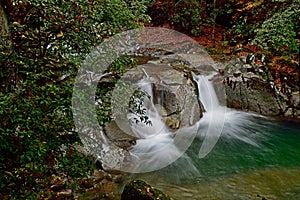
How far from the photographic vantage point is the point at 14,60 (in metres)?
2.82

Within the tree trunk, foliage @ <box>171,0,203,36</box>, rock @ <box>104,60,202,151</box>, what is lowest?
rock @ <box>104,60,202,151</box>

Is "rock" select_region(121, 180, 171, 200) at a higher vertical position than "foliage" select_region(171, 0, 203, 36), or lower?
lower

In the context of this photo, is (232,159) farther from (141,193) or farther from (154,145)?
(141,193)

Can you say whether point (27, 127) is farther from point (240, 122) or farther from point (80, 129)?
point (240, 122)

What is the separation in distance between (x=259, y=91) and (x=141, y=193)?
5598mm

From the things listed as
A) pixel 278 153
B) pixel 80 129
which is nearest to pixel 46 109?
pixel 80 129

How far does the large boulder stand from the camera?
781cm

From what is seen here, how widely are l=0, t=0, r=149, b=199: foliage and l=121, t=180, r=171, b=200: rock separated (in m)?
0.93

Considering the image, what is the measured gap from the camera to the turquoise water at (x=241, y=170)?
4551mm

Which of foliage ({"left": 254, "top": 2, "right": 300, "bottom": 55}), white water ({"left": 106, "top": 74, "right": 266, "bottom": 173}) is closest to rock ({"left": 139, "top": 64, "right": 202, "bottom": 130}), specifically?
white water ({"left": 106, "top": 74, "right": 266, "bottom": 173})

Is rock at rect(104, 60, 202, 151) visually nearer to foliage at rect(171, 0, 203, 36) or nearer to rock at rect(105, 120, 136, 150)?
rock at rect(105, 120, 136, 150)

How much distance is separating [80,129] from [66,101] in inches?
19.6

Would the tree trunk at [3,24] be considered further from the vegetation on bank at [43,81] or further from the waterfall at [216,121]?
the waterfall at [216,121]

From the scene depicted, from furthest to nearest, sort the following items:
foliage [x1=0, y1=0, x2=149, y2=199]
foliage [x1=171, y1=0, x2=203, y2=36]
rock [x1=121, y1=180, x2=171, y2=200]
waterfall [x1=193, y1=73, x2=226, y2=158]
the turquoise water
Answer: foliage [x1=171, y1=0, x2=203, y2=36]
waterfall [x1=193, y1=73, x2=226, y2=158]
the turquoise water
rock [x1=121, y1=180, x2=171, y2=200]
foliage [x1=0, y1=0, x2=149, y2=199]
